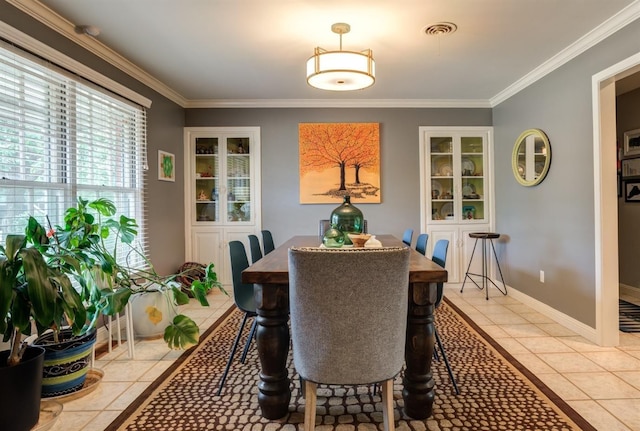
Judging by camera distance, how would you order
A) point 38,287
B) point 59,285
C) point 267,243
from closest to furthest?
1. point 38,287
2. point 59,285
3. point 267,243

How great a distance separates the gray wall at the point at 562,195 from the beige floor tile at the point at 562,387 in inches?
37.7

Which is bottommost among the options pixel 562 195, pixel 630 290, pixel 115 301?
pixel 630 290

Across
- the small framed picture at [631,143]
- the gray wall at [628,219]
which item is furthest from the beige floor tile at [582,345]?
the small framed picture at [631,143]

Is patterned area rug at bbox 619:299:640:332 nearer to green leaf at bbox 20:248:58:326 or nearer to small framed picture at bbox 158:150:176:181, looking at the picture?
green leaf at bbox 20:248:58:326

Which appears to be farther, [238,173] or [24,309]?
[238,173]

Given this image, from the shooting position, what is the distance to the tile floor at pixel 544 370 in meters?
1.90

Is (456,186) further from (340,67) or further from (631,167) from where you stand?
(340,67)

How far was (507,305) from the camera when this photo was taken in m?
3.88

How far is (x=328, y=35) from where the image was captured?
109 inches

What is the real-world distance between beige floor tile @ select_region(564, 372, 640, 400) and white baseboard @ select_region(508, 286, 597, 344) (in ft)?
2.24

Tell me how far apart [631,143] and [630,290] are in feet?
5.56

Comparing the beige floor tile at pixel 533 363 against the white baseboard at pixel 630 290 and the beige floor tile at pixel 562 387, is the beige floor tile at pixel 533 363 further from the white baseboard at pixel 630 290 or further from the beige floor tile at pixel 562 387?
the white baseboard at pixel 630 290

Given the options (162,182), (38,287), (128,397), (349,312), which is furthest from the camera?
(162,182)

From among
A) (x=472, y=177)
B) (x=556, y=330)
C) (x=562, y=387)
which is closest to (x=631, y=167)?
(x=472, y=177)
